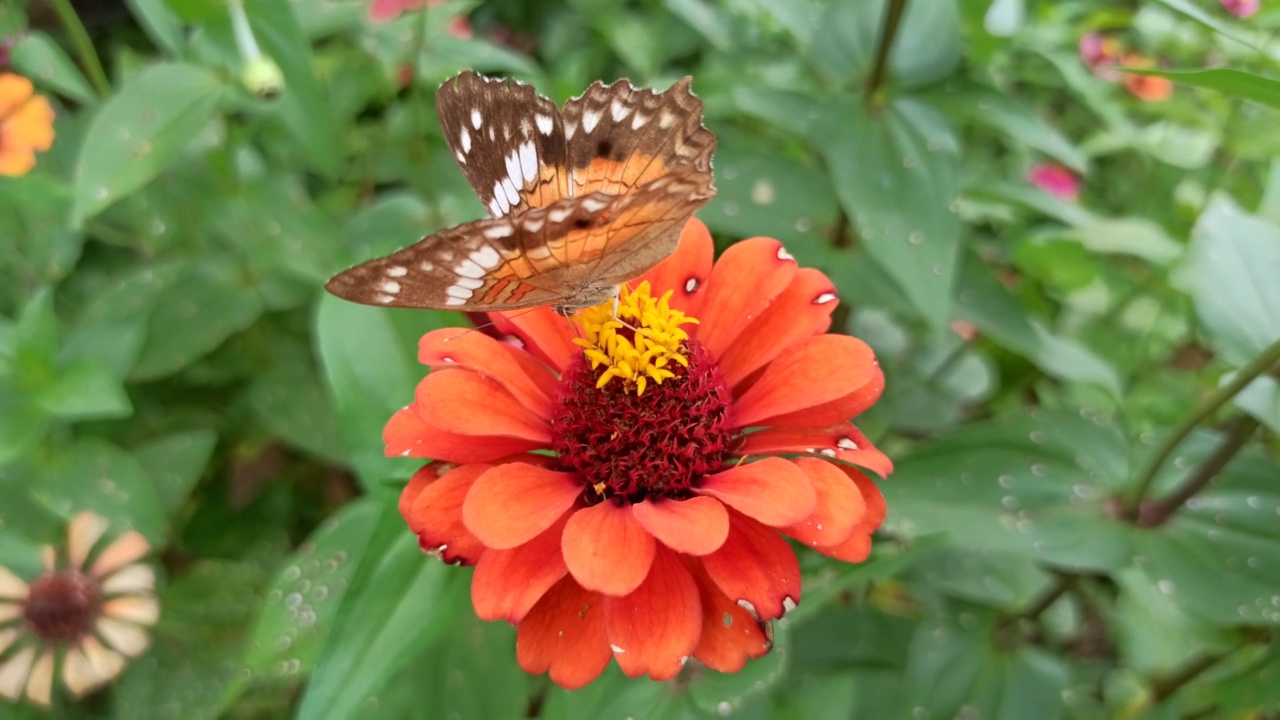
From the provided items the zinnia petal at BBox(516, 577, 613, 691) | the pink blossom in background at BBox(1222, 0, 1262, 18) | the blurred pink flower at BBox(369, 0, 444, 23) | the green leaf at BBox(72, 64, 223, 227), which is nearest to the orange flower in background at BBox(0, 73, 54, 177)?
the green leaf at BBox(72, 64, 223, 227)

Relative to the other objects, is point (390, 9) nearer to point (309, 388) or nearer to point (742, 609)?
point (309, 388)

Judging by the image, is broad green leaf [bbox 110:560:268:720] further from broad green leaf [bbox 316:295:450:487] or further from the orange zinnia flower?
the orange zinnia flower

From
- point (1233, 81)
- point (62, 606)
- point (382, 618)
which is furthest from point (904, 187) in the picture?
point (62, 606)

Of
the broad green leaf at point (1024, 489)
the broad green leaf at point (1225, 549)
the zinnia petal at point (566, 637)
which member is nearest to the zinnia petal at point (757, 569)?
the zinnia petal at point (566, 637)

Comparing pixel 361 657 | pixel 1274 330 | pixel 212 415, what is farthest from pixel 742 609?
pixel 212 415

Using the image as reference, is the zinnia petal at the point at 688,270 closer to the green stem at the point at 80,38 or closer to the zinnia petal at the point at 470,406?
the zinnia petal at the point at 470,406
